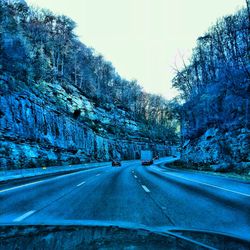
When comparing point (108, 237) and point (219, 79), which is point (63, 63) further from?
point (108, 237)

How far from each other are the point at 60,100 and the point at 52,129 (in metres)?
12.1

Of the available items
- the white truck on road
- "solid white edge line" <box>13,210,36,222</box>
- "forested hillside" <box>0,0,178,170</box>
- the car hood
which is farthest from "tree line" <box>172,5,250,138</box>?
"solid white edge line" <box>13,210,36,222</box>

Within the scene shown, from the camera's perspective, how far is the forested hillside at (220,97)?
2555 centimetres

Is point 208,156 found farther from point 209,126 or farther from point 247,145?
point 247,145

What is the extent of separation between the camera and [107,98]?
76.2 meters

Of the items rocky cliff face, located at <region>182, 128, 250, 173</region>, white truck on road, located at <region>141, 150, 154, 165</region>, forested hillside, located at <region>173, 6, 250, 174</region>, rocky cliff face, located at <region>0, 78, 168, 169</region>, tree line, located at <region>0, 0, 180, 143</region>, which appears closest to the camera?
rocky cliff face, located at <region>182, 128, 250, 173</region>

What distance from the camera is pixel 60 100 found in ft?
151

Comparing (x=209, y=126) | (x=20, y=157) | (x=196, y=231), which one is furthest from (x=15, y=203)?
(x=209, y=126)

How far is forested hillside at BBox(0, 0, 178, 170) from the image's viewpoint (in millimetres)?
28531

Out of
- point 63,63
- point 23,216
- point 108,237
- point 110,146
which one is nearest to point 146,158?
point 110,146

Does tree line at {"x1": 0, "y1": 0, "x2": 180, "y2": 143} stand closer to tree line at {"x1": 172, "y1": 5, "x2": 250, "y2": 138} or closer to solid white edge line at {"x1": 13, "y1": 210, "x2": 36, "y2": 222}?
tree line at {"x1": 172, "y1": 5, "x2": 250, "y2": 138}

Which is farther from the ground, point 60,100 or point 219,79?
point 60,100

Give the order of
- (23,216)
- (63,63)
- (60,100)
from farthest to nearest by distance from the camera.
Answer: (63,63) → (60,100) → (23,216)

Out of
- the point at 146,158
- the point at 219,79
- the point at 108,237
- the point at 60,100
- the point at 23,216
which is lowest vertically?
the point at 23,216
